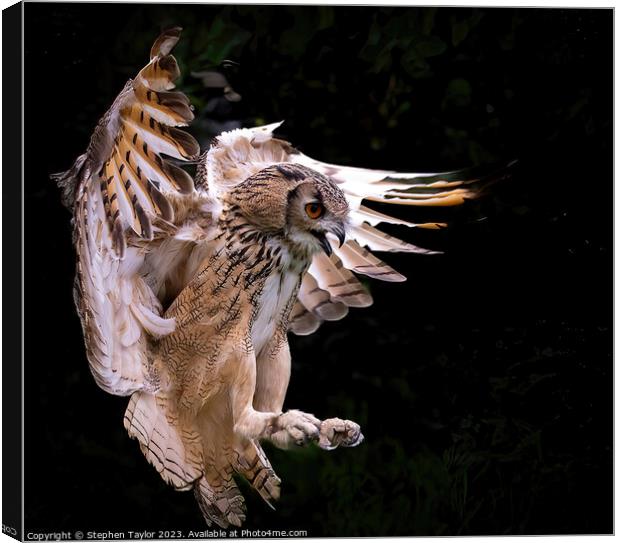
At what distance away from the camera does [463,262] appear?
391cm

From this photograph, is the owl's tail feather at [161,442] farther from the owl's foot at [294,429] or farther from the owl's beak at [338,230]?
the owl's beak at [338,230]

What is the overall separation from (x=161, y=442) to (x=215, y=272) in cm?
54

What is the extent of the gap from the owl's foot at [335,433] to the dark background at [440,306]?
45 centimetres

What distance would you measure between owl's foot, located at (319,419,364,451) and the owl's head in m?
0.48

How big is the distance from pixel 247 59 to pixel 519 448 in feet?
4.80

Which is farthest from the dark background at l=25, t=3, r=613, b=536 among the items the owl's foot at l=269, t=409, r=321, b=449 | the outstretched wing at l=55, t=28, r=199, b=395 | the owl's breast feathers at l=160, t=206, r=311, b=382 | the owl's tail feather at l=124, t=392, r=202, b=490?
the owl's foot at l=269, t=409, r=321, b=449

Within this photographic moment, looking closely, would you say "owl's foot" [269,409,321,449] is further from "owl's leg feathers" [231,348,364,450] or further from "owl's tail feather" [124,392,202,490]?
"owl's tail feather" [124,392,202,490]

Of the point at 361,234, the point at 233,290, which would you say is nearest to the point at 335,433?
the point at 233,290

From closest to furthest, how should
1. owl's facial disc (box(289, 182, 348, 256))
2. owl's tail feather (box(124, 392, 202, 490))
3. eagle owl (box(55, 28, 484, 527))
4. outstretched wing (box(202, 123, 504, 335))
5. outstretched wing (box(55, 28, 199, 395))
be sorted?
outstretched wing (box(55, 28, 199, 395))
eagle owl (box(55, 28, 484, 527))
owl's facial disc (box(289, 182, 348, 256))
owl's tail feather (box(124, 392, 202, 490))
outstretched wing (box(202, 123, 504, 335))

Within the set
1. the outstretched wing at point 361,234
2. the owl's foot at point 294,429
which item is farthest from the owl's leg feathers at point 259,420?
the outstretched wing at point 361,234

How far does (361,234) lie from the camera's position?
3.88 meters

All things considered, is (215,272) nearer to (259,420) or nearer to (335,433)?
(259,420)

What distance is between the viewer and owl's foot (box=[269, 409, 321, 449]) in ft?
10.9

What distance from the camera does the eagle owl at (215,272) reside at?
10.9 feet
